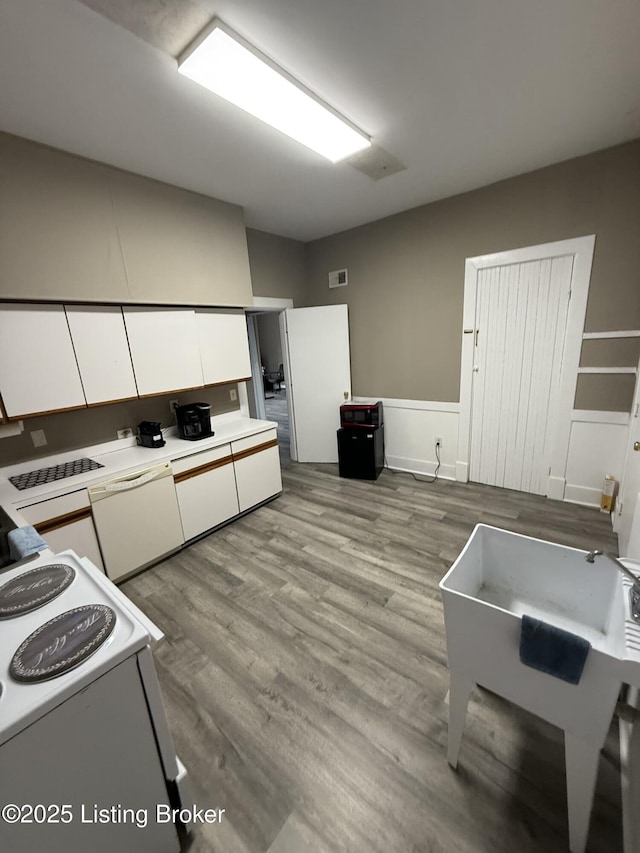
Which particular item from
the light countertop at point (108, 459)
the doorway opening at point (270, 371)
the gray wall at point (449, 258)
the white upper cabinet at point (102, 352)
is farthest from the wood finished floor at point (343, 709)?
the doorway opening at point (270, 371)

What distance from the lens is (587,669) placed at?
2.71 feet

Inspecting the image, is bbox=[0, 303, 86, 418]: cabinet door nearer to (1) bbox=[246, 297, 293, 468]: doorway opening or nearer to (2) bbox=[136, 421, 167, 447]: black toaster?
(2) bbox=[136, 421, 167, 447]: black toaster

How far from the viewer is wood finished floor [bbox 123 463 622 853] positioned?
1.12 meters

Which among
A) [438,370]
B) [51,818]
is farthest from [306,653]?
[438,370]

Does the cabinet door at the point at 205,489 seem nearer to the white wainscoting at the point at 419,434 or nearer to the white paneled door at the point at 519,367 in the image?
the white wainscoting at the point at 419,434

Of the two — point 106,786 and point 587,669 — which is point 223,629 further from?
point 587,669

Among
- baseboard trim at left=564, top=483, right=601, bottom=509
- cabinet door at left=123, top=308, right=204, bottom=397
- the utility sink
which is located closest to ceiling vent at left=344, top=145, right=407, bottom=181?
cabinet door at left=123, top=308, right=204, bottom=397

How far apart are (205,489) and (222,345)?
1.29m

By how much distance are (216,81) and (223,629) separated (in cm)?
280

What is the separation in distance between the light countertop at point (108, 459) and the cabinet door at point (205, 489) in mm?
88

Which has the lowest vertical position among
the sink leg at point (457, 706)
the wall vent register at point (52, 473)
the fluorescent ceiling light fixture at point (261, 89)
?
the sink leg at point (457, 706)

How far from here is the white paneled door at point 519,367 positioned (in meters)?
2.80

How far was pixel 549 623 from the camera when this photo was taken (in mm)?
985

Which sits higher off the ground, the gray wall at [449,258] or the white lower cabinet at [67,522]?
the gray wall at [449,258]
